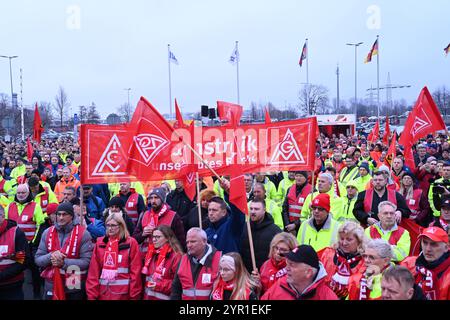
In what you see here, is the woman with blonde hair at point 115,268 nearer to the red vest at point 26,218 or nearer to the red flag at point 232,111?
the red flag at point 232,111

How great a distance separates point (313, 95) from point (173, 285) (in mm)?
67407

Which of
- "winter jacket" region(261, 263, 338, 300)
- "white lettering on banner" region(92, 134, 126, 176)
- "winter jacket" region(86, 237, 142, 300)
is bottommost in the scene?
"winter jacket" region(86, 237, 142, 300)

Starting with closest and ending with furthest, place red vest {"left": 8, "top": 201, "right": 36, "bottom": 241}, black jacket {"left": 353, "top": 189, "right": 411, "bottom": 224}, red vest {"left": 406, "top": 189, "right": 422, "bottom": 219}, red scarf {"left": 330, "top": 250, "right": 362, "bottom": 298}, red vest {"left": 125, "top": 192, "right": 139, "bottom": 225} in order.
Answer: red scarf {"left": 330, "top": 250, "right": 362, "bottom": 298}
black jacket {"left": 353, "top": 189, "right": 411, "bottom": 224}
red vest {"left": 8, "top": 201, "right": 36, "bottom": 241}
red vest {"left": 406, "top": 189, "right": 422, "bottom": 219}
red vest {"left": 125, "top": 192, "right": 139, "bottom": 225}

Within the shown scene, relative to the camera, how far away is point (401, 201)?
22.6 feet

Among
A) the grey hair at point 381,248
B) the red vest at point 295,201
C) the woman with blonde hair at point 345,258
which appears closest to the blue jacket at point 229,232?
the woman with blonde hair at point 345,258

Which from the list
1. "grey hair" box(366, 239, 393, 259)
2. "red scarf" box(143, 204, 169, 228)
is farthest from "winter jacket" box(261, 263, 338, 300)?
"red scarf" box(143, 204, 169, 228)

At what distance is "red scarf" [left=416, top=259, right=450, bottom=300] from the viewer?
13.1 ft

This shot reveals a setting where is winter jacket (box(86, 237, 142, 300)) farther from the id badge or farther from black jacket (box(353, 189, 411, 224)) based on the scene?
black jacket (box(353, 189, 411, 224))

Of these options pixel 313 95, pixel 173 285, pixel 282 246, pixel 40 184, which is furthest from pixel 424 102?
pixel 313 95

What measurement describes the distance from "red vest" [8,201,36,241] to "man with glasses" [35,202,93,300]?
2.19 m

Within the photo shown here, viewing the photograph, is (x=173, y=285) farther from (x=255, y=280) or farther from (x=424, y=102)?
(x=424, y=102)

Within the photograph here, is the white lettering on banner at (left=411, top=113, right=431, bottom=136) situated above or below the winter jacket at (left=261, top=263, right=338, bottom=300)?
above

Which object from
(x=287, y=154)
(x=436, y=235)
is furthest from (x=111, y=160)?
(x=436, y=235)
